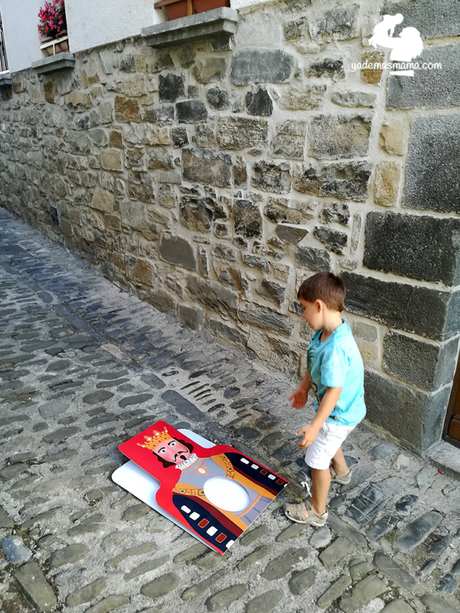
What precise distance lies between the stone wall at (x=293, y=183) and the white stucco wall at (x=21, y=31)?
1.45 m

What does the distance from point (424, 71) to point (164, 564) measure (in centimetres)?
236

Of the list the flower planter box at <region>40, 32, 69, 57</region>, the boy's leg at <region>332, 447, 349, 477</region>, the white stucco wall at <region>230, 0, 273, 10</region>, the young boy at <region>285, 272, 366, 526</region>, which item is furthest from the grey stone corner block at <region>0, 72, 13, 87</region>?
the boy's leg at <region>332, 447, 349, 477</region>

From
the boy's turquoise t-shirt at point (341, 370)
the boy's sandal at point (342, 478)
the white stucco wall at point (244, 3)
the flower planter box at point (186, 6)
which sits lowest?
the boy's sandal at point (342, 478)

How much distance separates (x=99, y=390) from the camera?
10.3 ft

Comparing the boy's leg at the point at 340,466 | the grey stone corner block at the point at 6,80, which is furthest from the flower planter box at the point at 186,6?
the grey stone corner block at the point at 6,80

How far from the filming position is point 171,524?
2115mm

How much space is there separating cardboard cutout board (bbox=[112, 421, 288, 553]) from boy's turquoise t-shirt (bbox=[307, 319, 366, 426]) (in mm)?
574

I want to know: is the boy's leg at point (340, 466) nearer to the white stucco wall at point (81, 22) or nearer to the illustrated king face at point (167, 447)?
the illustrated king face at point (167, 447)

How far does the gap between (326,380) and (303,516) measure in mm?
698

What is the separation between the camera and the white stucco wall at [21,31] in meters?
5.46

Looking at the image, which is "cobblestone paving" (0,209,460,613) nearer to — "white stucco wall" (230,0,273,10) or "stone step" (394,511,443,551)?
"stone step" (394,511,443,551)

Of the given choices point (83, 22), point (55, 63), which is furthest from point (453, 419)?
point (55, 63)

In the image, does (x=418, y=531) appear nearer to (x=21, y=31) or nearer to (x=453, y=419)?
(x=453, y=419)

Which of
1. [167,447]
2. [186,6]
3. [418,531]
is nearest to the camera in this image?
[418,531]
